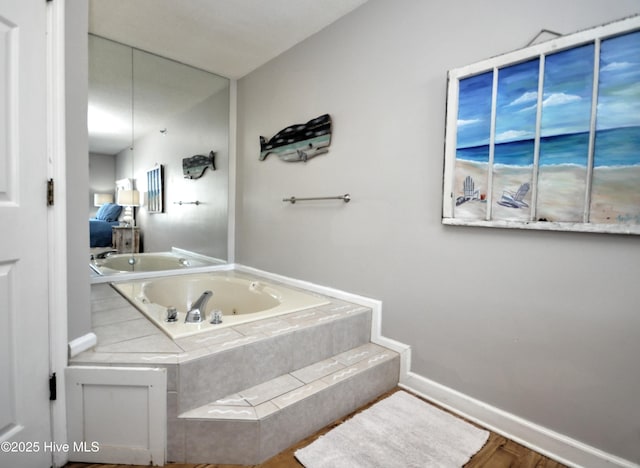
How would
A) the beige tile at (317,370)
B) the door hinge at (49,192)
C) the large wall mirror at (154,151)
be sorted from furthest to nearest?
the large wall mirror at (154,151) → the beige tile at (317,370) → the door hinge at (49,192)

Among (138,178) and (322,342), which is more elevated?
(138,178)

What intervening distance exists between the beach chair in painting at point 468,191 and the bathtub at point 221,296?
40.6 inches

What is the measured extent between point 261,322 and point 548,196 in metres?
1.41

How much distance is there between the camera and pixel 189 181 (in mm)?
2961

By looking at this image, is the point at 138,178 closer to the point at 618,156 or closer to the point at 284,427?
the point at 284,427

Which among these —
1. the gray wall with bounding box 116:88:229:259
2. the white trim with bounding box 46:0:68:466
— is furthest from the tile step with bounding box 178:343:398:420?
the gray wall with bounding box 116:88:229:259

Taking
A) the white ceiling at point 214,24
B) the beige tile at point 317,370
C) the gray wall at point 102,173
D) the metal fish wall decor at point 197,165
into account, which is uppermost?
the white ceiling at point 214,24

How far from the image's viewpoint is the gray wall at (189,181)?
2.69 metres

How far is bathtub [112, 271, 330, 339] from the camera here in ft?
6.28

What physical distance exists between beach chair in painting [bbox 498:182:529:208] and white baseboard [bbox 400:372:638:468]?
923 mm

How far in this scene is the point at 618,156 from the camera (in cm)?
114

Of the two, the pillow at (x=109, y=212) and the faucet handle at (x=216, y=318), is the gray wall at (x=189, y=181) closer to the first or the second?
the pillow at (x=109, y=212)

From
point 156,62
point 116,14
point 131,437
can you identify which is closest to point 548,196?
point 131,437

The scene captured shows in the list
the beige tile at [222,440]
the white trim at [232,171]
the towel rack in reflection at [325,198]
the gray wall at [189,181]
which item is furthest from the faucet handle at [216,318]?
the white trim at [232,171]
